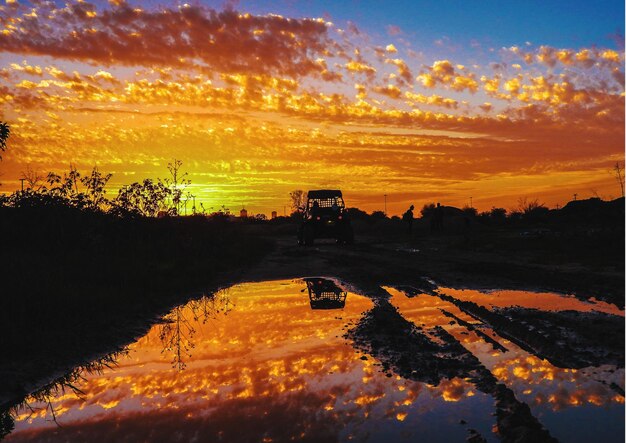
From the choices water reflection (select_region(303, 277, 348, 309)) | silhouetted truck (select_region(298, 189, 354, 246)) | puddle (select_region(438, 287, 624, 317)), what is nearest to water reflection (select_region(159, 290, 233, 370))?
water reflection (select_region(303, 277, 348, 309))

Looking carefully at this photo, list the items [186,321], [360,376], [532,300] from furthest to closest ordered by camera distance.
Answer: [532,300]
[186,321]
[360,376]

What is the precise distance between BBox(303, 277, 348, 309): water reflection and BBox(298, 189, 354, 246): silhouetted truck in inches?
549

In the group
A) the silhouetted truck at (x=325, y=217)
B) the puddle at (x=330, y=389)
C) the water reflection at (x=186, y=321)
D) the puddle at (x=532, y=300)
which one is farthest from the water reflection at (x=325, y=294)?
the silhouetted truck at (x=325, y=217)

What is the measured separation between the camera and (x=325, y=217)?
1100 inches

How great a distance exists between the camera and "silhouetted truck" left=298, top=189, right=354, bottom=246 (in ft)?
91.7

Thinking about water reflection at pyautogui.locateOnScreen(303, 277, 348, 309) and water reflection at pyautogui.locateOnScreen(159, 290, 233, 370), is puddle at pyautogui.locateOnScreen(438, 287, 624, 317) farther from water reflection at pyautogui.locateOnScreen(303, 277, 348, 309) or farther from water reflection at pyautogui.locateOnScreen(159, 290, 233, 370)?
water reflection at pyautogui.locateOnScreen(159, 290, 233, 370)

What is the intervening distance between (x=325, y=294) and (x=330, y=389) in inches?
247

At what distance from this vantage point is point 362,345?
637 cm

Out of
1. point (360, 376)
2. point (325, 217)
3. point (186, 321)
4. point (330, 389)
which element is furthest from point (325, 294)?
point (325, 217)

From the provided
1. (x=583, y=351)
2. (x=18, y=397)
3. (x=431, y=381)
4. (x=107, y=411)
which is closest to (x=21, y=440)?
(x=107, y=411)

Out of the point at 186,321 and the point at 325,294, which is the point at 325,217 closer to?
the point at 325,294

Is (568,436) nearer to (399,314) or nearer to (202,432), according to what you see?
(202,432)

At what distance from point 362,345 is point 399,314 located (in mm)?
2010

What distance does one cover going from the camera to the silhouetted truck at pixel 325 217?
27.9 m
